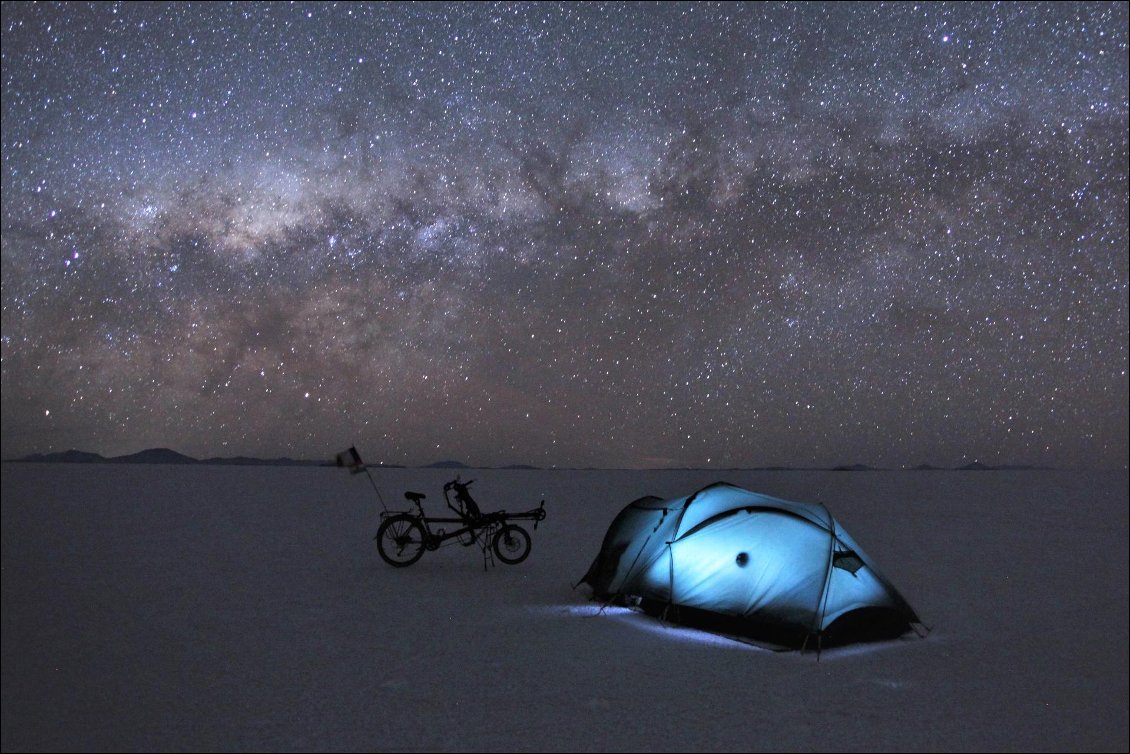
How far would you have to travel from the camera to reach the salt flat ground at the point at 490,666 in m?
7.06

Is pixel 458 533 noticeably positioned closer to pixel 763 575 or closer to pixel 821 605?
pixel 763 575

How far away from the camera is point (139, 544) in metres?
21.0

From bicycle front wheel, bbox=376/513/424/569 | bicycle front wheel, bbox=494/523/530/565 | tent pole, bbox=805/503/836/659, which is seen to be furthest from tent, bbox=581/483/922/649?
bicycle front wheel, bbox=376/513/424/569

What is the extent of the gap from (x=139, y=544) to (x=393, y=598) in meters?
10.7

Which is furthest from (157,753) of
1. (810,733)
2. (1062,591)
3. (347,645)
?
(1062,591)

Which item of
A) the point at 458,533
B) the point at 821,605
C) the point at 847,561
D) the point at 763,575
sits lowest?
the point at 821,605

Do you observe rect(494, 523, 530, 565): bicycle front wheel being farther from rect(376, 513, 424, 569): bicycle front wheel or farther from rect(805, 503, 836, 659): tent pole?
rect(805, 503, 836, 659): tent pole

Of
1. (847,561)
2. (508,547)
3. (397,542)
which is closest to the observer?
(847,561)

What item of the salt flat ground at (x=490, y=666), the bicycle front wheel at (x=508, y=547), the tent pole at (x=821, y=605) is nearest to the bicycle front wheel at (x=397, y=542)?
the salt flat ground at (x=490, y=666)

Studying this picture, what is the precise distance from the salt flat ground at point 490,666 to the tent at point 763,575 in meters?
0.36

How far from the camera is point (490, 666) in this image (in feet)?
30.2

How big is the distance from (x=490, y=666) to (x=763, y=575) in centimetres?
357

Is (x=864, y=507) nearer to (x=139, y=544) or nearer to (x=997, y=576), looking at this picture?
(x=997, y=576)

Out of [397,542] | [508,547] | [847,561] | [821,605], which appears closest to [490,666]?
[821,605]
